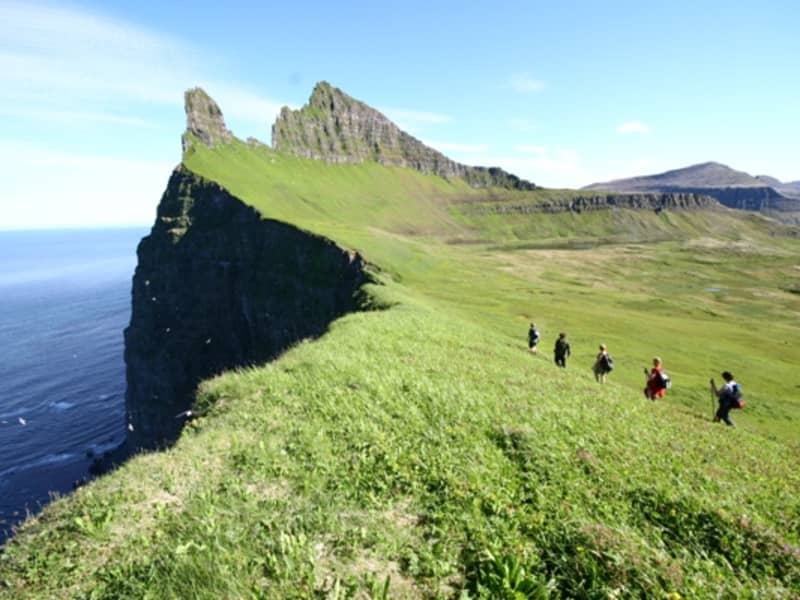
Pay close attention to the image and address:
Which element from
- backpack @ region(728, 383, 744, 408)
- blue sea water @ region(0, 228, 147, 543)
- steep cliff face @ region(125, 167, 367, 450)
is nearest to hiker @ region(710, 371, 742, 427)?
backpack @ region(728, 383, 744, 408)

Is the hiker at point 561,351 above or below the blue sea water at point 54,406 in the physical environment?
above

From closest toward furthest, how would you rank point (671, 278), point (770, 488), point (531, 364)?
point (770, 488) → point (531, 364) → point (671, 278)

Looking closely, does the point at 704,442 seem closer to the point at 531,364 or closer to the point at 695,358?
the point at 531,364

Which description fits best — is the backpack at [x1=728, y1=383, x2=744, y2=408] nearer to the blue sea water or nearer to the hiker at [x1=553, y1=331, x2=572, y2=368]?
the hiker at [x1=553, y1=331, x2=572, y2=368]

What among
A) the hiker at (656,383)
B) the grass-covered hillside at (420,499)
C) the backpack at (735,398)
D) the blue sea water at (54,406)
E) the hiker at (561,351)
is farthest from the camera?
the blue sea water at (54,406)

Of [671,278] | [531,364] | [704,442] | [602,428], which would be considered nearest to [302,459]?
[602,428]

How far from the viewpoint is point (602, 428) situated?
1638 centimetres

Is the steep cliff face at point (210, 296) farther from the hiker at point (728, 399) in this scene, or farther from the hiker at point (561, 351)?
the hiker at point (728, 399)

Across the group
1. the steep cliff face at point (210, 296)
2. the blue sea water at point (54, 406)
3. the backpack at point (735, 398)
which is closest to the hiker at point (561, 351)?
the backpack at point (735, 398)

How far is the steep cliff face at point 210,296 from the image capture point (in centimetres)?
7788

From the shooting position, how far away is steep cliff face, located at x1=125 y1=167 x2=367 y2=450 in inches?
3066

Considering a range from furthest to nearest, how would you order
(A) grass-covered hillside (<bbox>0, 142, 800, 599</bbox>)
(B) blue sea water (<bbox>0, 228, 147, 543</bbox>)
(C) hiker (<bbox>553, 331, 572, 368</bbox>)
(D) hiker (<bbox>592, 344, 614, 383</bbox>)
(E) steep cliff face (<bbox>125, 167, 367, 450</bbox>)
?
1. (B) blue sea water (<bbox>0, 228, 147, 543</bbox>)
2. (E) steep cliff face (<bbox>125, 167, 367, 450</bbox>)
3. (C) hiker (<bbox>553, 331, 572, 368</bbox>)
4. (D) hiker (<bbox>592, 344, 614, 383</bbox>)
5. (A) grass-covered hillside (<bbox>0, 142, 800, 599</bbox>)

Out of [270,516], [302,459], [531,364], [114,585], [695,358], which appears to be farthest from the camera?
[695,358]

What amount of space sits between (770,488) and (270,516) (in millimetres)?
14219
